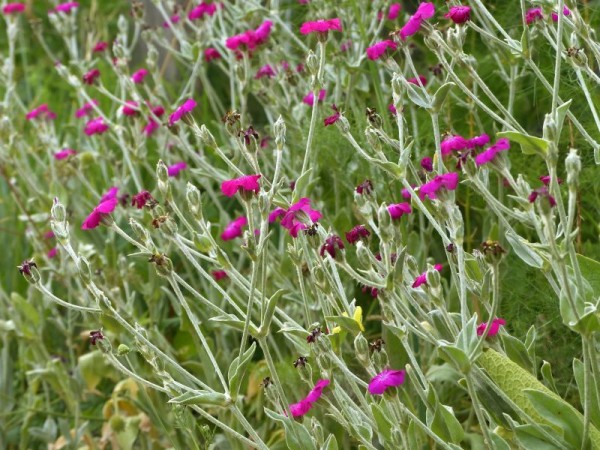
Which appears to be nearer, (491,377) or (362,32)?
(491,377)

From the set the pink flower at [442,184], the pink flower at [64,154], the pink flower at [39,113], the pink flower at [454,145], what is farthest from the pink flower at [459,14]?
the pink flower at [39,113]

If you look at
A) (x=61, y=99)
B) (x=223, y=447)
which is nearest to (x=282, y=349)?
(x=223, y=447)

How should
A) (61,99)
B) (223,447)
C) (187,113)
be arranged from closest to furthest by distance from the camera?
1. (187,113)
2. (223,447)
3. (61,99)

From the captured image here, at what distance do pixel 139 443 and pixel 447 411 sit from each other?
4.06ft

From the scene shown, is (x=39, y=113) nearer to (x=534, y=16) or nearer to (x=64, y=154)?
(x=64, y=154)

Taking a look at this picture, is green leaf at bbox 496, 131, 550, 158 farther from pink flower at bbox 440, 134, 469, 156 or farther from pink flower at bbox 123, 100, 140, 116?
pink flower at bbox 123, 100, 140, 116

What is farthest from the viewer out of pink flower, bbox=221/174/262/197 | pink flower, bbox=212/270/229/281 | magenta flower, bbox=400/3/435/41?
pink flower, bbox=212/270/229/281

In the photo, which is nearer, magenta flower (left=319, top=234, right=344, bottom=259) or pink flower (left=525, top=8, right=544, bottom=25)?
magenta flower (left=319, top=234, right=344, bottom=259)

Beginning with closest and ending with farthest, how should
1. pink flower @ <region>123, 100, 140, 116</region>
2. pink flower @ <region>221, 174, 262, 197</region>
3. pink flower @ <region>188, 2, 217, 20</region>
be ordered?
1. pink flower @ <region>221, 174, 262, 197</region>
2. pink flower @ <region>123, 100, 140, 116</region>
3. pink flower @ <region>188, 2, 217, 20</region>

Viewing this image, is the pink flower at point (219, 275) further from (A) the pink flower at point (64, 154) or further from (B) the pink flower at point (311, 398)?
(B) the pink flower at point (311, 398)

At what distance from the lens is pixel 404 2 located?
11.4 feet

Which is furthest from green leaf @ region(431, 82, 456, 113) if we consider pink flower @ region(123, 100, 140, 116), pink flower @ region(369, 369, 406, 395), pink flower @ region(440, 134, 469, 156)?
pink flower @ region(123, 100, 140, 116)

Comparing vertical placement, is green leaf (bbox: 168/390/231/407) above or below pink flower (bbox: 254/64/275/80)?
below

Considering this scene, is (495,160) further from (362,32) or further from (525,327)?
(362,32)
